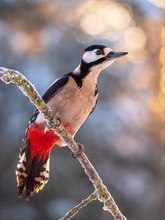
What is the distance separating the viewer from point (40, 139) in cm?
251

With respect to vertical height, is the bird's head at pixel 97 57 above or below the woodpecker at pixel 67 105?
above

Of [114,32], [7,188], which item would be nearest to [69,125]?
[7,188]

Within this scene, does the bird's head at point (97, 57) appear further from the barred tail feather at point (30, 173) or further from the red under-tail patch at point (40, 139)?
the barred tail feather at point (30, 173)

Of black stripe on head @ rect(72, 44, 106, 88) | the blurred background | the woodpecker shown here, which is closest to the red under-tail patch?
the woodpecker

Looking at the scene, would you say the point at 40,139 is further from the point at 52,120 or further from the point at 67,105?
the point at 52,120

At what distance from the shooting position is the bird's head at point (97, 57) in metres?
2.48

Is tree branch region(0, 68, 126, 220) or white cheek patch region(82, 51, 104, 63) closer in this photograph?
tree branch region(0, 68, 126, 220)

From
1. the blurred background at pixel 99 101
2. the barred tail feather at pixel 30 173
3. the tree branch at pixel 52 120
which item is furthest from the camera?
the blurred background at pixel 99 101

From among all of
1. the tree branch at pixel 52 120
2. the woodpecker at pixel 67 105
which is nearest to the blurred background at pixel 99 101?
the woodpecker at pixel 67 105

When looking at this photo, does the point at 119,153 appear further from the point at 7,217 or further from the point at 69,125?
the point at 69,125

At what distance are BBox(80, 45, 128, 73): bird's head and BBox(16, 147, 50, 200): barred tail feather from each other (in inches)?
16.5

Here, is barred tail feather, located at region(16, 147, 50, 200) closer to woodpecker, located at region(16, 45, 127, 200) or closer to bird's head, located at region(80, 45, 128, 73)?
woodpecker, located at region(16, 45, 127, 200)

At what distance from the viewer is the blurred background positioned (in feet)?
18.4

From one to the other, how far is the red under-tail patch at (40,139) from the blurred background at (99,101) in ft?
9.66
